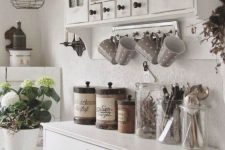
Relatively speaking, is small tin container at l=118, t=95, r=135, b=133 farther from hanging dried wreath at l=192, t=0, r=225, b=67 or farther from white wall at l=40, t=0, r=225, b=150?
hanging dried wreath at l=192, t=0, r=225, b=67

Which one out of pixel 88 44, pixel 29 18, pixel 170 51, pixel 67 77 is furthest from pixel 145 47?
pixel 29 18

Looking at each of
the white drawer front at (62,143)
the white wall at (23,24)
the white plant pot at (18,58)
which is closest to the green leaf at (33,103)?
the white drawer front at (62,143)

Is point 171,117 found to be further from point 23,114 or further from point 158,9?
point 23,114

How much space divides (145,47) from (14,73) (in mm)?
1275

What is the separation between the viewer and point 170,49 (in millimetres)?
1807

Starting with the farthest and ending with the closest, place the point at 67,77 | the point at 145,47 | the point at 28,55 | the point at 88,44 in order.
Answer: the point at 28,55 → the point at 67,77 → the point at 88,44 → the point at 145,47

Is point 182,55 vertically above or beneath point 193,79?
above

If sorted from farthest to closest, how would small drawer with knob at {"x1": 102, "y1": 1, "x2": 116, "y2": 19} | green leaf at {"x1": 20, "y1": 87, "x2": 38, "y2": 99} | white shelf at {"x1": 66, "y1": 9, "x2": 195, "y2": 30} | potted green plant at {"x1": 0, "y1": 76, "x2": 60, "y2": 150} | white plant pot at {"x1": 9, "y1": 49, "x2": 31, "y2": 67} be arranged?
1. white plant pot at {"x1": 9, "y1": 49, "x2": 31, "y2": 67}
2. green leaf at {"x1": 20, "y1": 87, "x2": 38, "y2": 99}
3. potted green plant at {"x1": 0, "y1": 76, "x2": 60, "y2": 150}
4. small drawer with knob at {"x1": 102, "y1": 1, "x2": 116, "y2": 19}
5. white shelf at {"x1": 66, "y1": 9, "x2": 195, "y2": 30}

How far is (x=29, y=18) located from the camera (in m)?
3.17

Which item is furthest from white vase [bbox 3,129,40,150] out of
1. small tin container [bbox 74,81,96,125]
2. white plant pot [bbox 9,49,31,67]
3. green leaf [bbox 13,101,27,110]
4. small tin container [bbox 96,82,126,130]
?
white plant pot [bbox 9,49,31,67]

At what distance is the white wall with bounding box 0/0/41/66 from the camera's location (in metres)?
3.04

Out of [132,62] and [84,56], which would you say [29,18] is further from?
[132,62]

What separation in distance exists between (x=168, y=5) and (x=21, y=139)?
1305 millimetres

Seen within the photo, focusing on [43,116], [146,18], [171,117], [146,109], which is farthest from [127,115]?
[43,116]
